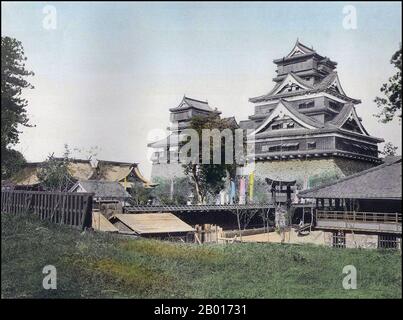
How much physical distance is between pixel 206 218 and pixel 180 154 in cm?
584

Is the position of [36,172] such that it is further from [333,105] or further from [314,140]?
[333,105]

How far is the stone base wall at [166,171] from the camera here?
3383 cm

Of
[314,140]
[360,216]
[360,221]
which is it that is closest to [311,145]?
[314,140]

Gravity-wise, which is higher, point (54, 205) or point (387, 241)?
point (54, 205)

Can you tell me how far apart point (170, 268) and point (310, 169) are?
9934 mm

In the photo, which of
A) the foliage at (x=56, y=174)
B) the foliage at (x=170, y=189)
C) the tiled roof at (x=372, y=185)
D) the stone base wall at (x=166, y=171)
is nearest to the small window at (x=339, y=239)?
the tiled roof at (x=372, y=185)

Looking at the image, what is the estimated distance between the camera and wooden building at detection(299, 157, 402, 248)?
12984 mm

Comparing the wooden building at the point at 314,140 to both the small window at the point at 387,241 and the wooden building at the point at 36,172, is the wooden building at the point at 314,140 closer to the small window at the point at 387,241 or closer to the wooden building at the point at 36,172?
the small window at the point at 387,241

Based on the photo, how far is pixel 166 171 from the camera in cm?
3488

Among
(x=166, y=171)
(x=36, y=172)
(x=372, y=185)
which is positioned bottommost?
(x=372, y=185)

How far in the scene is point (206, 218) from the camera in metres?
21.9

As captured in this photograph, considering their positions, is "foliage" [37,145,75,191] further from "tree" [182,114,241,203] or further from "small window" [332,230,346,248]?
"small window" [332,230,346,248]
